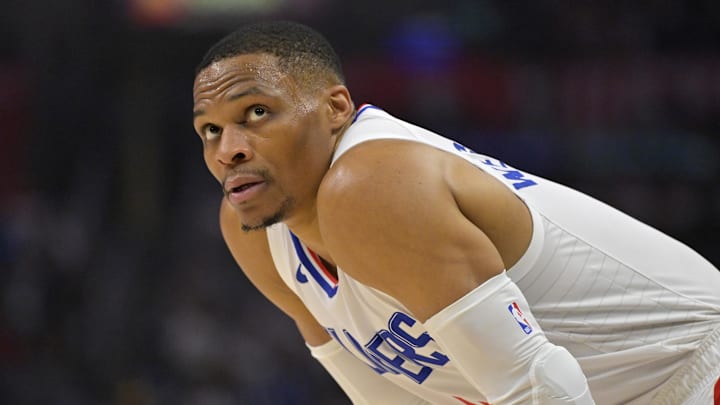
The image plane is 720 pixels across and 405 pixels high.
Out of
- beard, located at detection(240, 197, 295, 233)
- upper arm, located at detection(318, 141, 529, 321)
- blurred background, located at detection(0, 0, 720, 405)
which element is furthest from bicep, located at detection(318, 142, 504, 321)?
blurred background, located at detection(0, 0, 720, 405)

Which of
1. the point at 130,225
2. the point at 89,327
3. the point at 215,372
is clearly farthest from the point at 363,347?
the point at 130,225

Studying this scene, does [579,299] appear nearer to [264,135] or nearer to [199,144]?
[264,135]

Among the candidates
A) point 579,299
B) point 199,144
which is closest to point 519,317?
point 579,299

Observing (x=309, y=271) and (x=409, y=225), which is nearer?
(x=409, y=225)

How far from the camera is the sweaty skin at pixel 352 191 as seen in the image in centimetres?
186

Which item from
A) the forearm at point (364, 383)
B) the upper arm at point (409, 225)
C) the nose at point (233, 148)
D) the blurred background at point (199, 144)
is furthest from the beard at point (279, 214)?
the blurred background at point (199, 144)

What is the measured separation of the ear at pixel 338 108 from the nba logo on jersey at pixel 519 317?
2.10 ft

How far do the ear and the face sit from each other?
0.03 meters

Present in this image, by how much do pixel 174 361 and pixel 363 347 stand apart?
5276 mm

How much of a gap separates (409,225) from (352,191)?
14 cm

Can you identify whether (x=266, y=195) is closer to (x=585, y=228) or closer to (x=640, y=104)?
(x=585, y=228)

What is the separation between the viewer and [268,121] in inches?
85.2

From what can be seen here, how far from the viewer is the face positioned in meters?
2.16

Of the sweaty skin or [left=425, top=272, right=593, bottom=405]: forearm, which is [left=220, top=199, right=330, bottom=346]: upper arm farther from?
[left=425, top=272, right=593, bottom=405]: forearm
